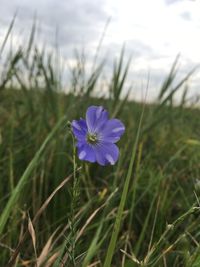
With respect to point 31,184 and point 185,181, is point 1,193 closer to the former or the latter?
point 31,184

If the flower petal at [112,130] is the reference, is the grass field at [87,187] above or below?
below

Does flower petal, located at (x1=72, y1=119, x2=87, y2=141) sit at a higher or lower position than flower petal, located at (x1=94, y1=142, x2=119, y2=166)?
higher

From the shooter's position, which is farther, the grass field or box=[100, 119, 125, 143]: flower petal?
the grass field

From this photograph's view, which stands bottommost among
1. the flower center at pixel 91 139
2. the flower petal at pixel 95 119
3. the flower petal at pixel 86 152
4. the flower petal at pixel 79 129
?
the flower petal at pixel 86 152

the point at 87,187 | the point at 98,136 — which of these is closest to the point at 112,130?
the point at 98,136

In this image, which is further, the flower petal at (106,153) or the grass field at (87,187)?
the grass field at (87,187)

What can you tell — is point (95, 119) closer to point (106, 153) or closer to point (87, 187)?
point (106, 153)
